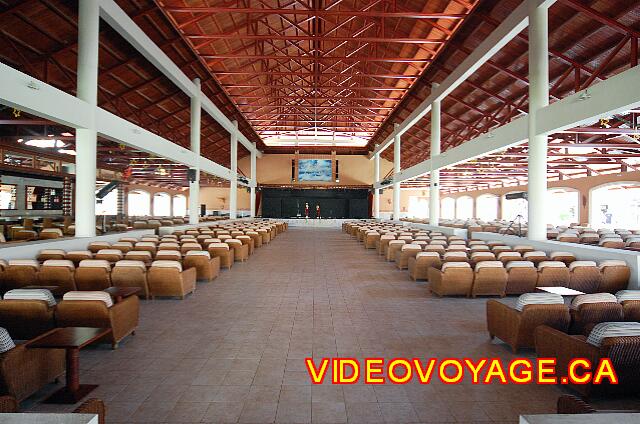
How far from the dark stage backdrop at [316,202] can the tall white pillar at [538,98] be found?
3348 cm

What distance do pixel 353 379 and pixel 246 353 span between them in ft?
5.10

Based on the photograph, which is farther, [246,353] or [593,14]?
[593,14]

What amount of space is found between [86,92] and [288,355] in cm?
1060

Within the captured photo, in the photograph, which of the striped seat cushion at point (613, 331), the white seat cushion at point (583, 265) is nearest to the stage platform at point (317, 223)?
the white seat cushion at point (583, 265)

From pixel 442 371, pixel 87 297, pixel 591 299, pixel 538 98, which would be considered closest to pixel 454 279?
pixel 591 299

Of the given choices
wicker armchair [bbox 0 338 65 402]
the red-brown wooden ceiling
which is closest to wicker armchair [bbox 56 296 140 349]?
wicker armchair [bbox 0 338 65 402]

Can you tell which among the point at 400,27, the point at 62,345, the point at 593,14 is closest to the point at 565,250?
the point at 593,14

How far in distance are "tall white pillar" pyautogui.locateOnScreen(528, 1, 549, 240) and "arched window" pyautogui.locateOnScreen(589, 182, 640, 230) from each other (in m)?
24.8

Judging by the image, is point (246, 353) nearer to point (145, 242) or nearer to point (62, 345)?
point (62, 345)

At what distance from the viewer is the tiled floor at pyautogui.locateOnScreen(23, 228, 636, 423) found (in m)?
3.69

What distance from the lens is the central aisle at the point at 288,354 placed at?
369cm

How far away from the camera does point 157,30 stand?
51.7 feet

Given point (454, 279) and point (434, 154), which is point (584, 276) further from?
point (434, 154)

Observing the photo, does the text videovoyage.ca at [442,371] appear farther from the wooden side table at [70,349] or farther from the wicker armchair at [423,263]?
the wicker armchair at [423,263]
